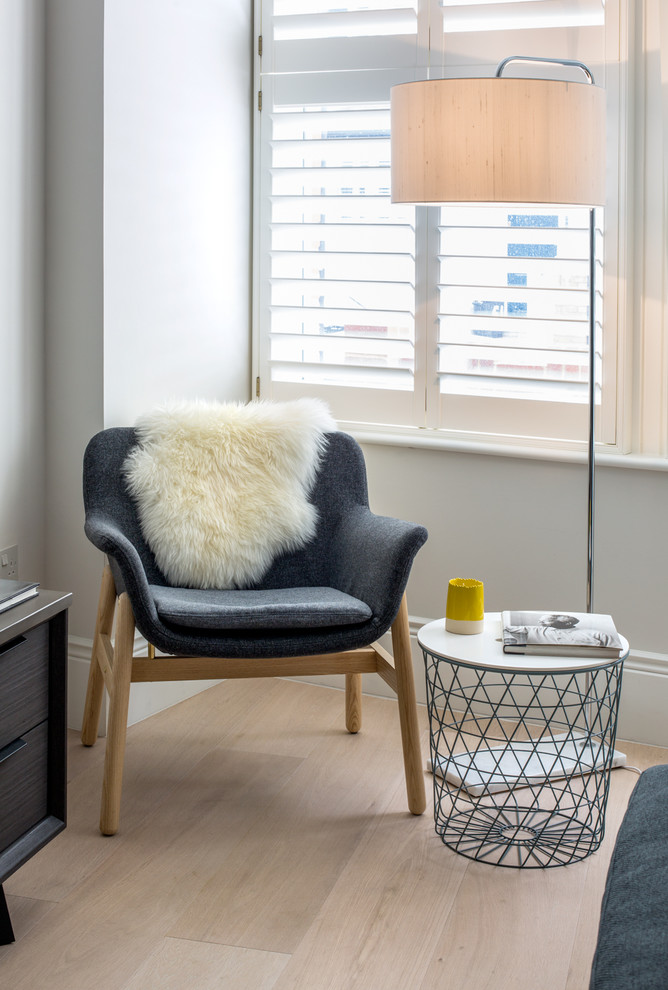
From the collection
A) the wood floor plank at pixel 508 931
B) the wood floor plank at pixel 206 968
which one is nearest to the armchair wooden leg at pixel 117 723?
the wood floor plank at pixel 206 968

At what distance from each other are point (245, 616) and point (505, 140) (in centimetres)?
111

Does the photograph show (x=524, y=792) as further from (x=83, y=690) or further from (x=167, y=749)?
(x=83, y=690)

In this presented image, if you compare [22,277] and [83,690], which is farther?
[83,690]

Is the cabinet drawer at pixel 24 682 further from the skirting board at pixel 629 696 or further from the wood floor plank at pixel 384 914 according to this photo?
the skirting board at pixel 629 696

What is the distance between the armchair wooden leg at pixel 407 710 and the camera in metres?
2.16

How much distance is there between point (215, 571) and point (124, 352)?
0.62 metres

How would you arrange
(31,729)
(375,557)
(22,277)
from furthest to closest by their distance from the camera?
(22,277)
(375,557)
(31,729)

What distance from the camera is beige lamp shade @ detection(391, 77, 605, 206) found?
6.58 ft

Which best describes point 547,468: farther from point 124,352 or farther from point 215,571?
point 124,352

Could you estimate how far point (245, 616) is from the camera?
2059 mm

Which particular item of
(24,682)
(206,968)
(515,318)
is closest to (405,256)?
(515,318)

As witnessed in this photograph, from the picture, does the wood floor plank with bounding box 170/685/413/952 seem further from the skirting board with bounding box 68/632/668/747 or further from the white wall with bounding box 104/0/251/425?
the white wall with bounding box 104/0/251/425

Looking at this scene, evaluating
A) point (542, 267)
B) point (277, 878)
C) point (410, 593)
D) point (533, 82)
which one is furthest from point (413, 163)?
point (277, 878)

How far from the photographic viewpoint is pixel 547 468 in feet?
8.73
